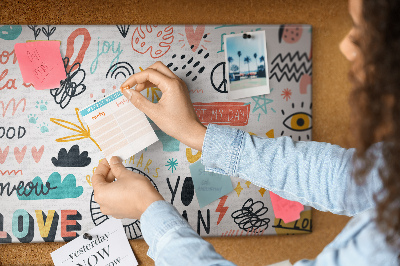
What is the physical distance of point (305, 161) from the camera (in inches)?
21.0

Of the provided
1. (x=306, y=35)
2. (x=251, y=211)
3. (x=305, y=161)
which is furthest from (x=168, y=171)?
(x=306, y=35)

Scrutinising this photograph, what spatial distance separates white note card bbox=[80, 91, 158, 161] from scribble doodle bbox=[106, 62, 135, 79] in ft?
0.21

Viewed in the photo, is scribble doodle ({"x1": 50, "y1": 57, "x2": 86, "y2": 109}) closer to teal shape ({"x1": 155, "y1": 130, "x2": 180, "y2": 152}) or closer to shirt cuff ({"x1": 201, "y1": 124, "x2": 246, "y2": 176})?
teal shape ({"x1": 155, "y1": 130, "x2": 180, "y2": 152})

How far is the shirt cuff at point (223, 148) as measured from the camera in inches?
21.8

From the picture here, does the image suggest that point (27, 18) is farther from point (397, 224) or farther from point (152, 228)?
point (397, 224)

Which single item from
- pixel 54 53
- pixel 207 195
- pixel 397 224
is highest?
pixel 54 53

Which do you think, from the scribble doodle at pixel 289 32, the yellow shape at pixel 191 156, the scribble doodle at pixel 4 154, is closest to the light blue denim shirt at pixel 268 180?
the yellow shape at pixel 191 156

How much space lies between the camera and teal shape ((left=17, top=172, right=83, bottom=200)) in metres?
A: 0.71

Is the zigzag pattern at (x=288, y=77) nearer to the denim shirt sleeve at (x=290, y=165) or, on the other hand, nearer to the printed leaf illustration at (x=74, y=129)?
the denim shirt sleeve at (x=290, y=165)

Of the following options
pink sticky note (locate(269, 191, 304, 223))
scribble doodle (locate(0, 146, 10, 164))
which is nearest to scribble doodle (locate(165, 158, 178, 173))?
pink sticky note (locate(269, 191, 304, 223))

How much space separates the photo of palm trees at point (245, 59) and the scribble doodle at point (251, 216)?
10.7 inches

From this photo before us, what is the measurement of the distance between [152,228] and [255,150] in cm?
22

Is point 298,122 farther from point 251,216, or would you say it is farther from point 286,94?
point 251,216

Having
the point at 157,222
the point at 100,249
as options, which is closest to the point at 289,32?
the point at 157,222
